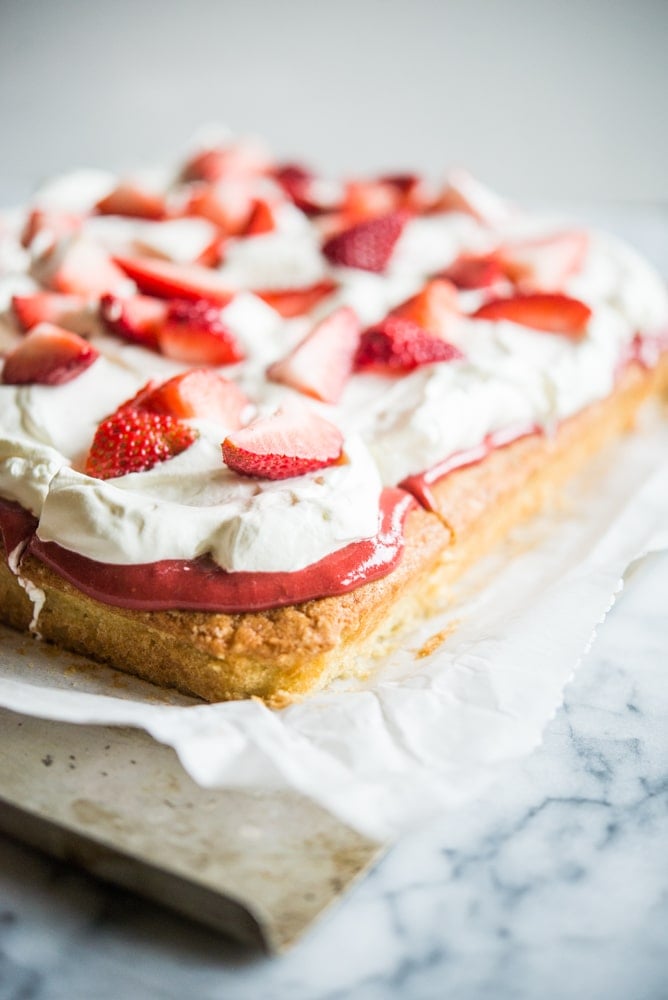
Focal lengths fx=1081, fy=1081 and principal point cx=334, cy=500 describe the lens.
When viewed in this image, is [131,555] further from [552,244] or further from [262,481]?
[552,244]

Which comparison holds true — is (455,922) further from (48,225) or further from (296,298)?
(48,225)

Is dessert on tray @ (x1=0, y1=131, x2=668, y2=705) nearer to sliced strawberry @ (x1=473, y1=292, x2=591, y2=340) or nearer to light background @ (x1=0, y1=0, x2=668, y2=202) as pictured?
sliced strawberry @ (x1=473, y1=292, x2=591, y2=340)

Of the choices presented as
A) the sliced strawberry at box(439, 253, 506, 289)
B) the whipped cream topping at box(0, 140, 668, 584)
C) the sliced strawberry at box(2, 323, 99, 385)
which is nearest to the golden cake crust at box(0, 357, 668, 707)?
the whipped cream topping at box(0, 140, 668, 584)


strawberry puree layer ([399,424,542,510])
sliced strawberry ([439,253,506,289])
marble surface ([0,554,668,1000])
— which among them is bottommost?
marble surface ([0,554,668,1000])

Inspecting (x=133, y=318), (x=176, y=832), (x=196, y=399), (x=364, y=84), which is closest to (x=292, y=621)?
(x=176, y=832)

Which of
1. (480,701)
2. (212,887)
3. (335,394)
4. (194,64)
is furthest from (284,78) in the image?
(212,887)

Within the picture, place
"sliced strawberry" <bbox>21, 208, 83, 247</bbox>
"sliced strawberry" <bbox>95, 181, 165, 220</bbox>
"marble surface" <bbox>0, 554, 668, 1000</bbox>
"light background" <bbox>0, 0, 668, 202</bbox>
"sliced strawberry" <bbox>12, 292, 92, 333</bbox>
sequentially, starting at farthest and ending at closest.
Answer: "light background" <bbox>0, 0, 668, 202</bbox>, "sliced strawberry" <bbox>95, 181, 165, 220</bbox>, "sliced strawberry" <bbox>21, 208, 83, 247</bbox>, "sliced strawberry" <bbox>12, 292, 92, 333</bbox>, "marble surface" <bbox>0, 554, 668, 1000</bbox>

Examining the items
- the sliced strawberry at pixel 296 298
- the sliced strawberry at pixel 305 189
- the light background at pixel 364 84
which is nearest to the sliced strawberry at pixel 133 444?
the sliced strawberry at pixel 296 298
